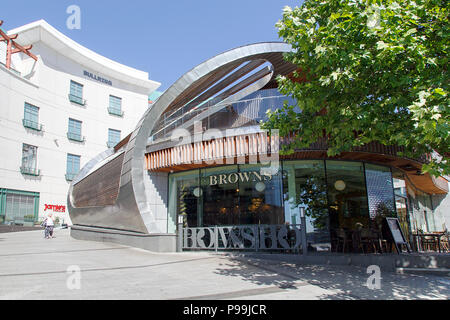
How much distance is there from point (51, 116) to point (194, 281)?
101 ft

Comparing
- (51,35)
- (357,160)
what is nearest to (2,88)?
(51,35)

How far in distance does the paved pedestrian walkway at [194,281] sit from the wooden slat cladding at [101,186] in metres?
4.56

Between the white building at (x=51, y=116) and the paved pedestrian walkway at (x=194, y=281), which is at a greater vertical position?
the white building at (x=51, y=116)

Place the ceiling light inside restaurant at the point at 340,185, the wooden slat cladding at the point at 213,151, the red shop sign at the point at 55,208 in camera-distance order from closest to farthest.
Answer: the wooden slat cladding at the point at 213,151 < the ceiling light inside restaurant at the point at 340,185 < the red shop sign at the point at 55,208

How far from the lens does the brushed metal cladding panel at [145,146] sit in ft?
38.7

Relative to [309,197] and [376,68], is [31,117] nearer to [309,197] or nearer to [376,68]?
[309,197]

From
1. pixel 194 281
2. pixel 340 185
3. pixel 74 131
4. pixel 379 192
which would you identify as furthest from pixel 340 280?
pixel 74 131

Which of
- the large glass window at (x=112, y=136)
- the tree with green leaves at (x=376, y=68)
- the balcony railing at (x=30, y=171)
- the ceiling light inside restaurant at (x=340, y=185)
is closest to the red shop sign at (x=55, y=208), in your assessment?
the balcony railing at (x=30, y=171)

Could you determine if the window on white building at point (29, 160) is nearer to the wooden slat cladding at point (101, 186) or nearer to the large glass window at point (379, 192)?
the wooden slat cladding at point (101, 186)

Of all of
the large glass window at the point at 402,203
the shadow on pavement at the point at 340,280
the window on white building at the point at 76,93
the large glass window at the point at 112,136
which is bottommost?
the shadow on pavement at the point at 340,280

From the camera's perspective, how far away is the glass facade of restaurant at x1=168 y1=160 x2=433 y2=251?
1130 cm

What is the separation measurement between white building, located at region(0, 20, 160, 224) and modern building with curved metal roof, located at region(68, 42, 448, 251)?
19.5m
